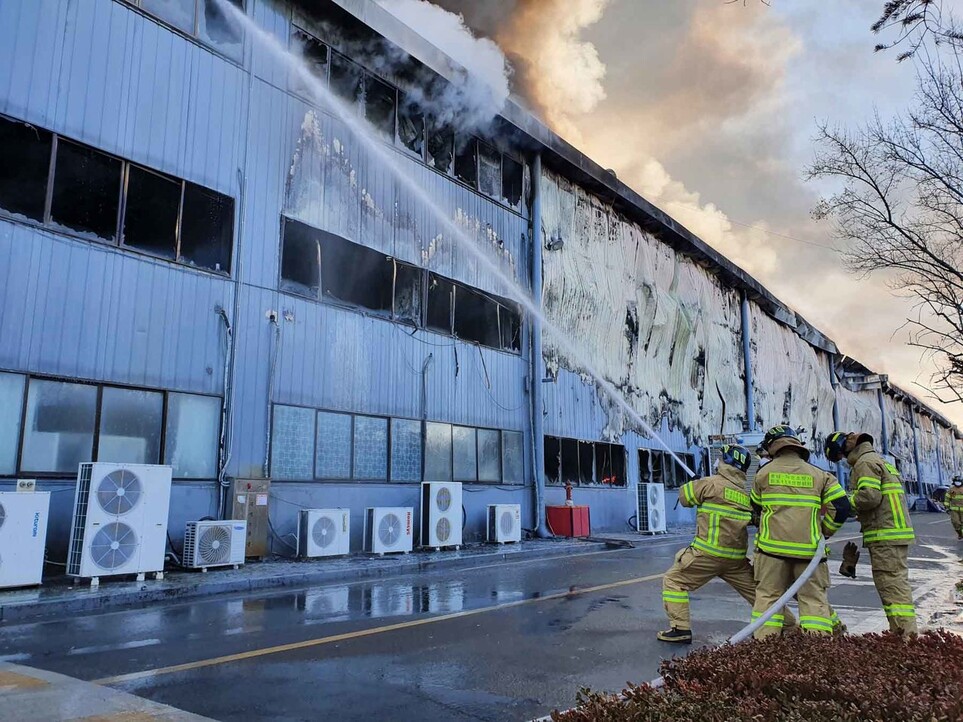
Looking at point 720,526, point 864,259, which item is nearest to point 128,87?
point 720,526

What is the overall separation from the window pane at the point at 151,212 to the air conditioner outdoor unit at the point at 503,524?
27.9 feet

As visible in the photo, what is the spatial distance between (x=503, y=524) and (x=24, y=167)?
11069mm

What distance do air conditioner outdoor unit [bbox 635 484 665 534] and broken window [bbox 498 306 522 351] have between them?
5.56 m

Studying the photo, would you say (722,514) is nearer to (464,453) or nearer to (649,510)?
(464,453)

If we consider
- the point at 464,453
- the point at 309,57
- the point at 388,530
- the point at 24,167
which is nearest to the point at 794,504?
the point at 388,530

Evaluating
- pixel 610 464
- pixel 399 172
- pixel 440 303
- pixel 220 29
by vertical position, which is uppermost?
pixel 220 29

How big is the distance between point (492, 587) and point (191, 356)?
6.00 meters

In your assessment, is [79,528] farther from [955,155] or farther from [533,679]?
[955,155]

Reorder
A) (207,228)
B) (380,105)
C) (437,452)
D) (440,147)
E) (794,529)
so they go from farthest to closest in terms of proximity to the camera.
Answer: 1. (440,147)
2. (437,452)
3. (380,105)
4. (207,228)
5. (794,529)

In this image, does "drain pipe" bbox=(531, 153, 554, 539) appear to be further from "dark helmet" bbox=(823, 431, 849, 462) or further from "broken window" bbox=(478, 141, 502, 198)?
"dark helmet" bbox=(823, 431, 849, 462)

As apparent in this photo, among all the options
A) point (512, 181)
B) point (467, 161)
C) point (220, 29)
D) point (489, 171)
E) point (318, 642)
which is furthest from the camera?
point (512, 181)

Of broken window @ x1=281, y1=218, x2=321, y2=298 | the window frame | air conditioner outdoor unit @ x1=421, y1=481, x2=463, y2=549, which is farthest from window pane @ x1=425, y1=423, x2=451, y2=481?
the window frame

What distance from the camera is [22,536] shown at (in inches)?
341

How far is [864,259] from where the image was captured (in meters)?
11.5
